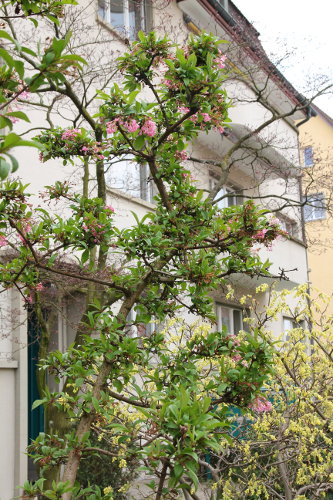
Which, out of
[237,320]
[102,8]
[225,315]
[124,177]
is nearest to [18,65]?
[124,177]

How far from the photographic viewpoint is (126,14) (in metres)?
11.4

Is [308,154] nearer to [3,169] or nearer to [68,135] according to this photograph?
[68,135]

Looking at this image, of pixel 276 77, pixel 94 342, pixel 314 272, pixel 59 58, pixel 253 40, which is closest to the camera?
pixel 59 58

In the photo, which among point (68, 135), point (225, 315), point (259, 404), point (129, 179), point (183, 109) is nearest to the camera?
point (259, 404)

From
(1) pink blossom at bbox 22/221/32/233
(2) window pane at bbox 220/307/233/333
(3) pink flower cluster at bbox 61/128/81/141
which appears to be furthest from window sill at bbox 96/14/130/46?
(1) pink blossom at bbox 22/221/32/233

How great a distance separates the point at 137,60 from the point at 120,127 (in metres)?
0.42

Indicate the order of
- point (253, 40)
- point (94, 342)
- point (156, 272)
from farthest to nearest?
1. point (253, 40)
2. point (156, 272)
3. point (94, 342)

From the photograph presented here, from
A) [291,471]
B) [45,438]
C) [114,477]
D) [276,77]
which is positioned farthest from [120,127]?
[276,77]

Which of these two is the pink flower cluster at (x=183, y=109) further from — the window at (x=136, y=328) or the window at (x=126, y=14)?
the window at (x=126, y=14)

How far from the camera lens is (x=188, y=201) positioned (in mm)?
3766

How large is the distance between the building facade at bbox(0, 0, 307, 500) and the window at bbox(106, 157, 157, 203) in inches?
0.8

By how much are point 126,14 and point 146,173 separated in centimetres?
300

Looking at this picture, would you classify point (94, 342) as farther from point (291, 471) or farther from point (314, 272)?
point (314, 272)

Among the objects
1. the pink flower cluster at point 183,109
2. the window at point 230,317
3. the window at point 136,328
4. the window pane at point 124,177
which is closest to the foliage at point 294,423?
the window at point 136,328
